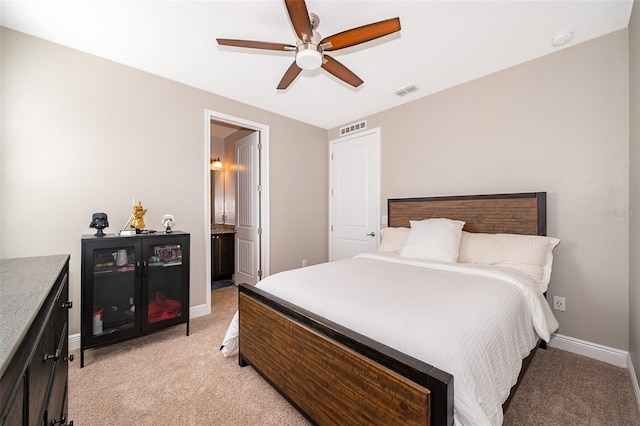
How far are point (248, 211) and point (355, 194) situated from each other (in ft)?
5.44

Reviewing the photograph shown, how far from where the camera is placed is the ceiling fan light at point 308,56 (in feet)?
5.60

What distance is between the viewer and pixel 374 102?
3436 mm

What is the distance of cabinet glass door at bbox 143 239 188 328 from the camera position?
2406 millimetres

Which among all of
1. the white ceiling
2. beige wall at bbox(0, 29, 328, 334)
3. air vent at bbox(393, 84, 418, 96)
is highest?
the white ceiling

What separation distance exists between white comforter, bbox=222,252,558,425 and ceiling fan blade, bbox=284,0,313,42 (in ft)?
5.25

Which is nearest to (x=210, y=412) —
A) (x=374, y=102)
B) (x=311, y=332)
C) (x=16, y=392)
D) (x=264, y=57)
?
(x=311, y=332)

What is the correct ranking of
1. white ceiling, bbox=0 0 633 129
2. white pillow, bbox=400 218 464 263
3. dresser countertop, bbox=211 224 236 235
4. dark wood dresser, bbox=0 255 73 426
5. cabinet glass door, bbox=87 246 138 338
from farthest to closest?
dresser countertop, bbox=211 224 236 235 < white pillow, bbox=400 218 464 263 < cabinet glass door, bbox=87 246 138 338 < white ceiling, bbox=0 0 633 129 < dark wood dresser, bbox=0 255 73 426

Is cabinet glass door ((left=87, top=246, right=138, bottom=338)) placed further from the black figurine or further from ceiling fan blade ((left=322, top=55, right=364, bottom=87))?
ceiling fan blade ((left=322, top=55, right=364, bottom=87))

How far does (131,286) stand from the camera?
7.57 ft

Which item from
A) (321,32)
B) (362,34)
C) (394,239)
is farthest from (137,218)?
(394,239)

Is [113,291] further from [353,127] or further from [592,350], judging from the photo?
[592,350]

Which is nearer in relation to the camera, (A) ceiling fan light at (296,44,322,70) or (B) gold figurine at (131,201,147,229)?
(A) ceiling fan light at (296,44,322,70)

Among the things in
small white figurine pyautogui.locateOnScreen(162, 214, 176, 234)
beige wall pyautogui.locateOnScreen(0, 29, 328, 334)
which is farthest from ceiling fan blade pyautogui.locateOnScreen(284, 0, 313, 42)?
small white figurine pyautogui.locateOnScreen(162, 214, 176, 234)

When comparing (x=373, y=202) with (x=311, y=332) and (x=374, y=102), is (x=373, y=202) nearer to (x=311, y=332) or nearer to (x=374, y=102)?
(x=374, y=102)
